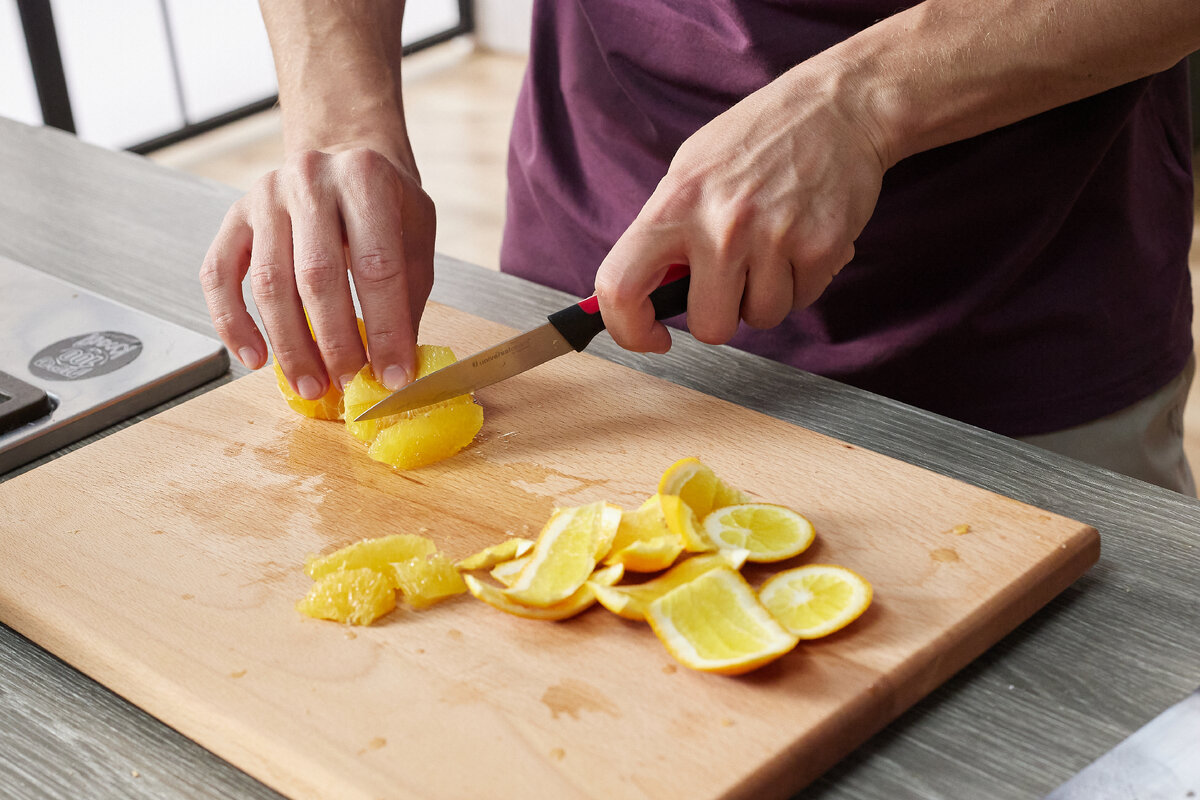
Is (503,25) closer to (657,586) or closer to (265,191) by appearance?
(265,191)

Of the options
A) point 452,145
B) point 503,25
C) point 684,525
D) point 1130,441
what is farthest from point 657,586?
point 503,25

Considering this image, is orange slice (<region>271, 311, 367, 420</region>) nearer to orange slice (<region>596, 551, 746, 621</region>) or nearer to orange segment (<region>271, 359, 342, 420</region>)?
orange segment (<region>271, 359, 342, 420</region>)

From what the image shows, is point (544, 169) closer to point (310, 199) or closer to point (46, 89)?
point (310, 199)

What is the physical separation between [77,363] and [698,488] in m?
0.73

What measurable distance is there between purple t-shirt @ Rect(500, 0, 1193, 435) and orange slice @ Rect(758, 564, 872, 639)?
0.54 meters

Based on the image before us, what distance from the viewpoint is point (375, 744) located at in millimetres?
783

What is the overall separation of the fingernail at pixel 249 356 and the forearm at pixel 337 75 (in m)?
0.26

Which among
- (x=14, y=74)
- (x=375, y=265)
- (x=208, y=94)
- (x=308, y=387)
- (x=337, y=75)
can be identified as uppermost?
(x=337, y=75)

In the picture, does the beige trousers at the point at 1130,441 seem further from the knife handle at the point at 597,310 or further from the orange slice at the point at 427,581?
the orange slice at the point at 427,581

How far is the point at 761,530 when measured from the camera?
37.7 inches

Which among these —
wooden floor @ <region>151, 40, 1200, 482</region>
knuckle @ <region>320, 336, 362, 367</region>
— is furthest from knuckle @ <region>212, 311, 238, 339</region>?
wooden floor @ <region>151, 40, 1200, 482</region>

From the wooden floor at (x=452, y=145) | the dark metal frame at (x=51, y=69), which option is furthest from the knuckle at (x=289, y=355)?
the dark metal frame at (x=51, y=69)

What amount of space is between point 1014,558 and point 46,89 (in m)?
4.72

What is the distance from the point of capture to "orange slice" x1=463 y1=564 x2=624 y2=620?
2.89ft
